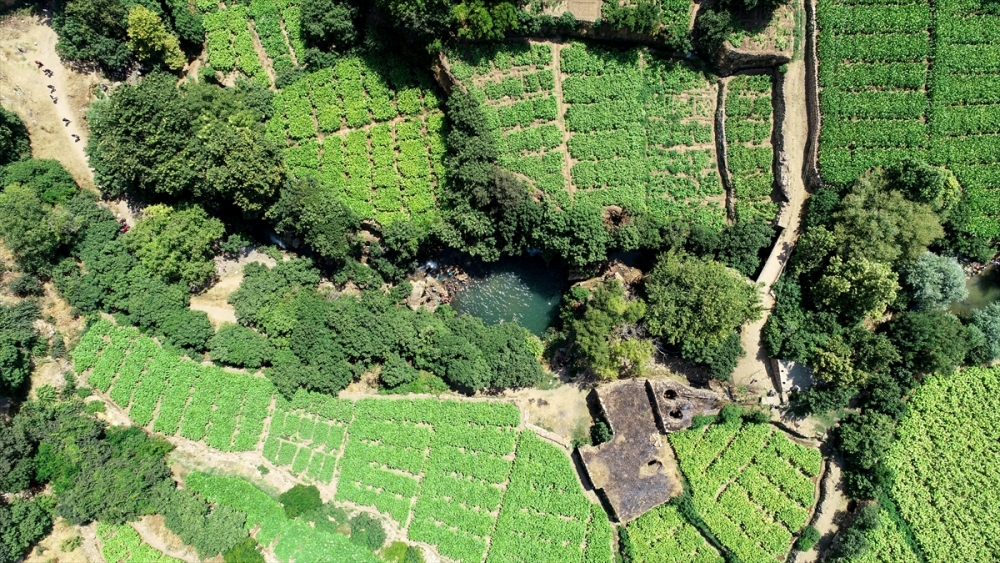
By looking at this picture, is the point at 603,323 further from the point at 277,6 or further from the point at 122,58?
the point at 122,58

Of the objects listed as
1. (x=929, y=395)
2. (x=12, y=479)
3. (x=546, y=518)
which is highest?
(x=12, y=479)

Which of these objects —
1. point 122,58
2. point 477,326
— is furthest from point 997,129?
point 122,58

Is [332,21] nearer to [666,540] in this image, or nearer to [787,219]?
[787,219]

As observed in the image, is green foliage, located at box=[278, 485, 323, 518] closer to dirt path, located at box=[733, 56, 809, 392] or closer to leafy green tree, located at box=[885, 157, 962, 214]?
dirt path, located at box=[733, 56, 809, 392]

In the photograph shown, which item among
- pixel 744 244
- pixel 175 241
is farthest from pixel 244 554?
pixel 744 244

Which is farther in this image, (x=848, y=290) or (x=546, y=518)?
(x=546, y=518)
